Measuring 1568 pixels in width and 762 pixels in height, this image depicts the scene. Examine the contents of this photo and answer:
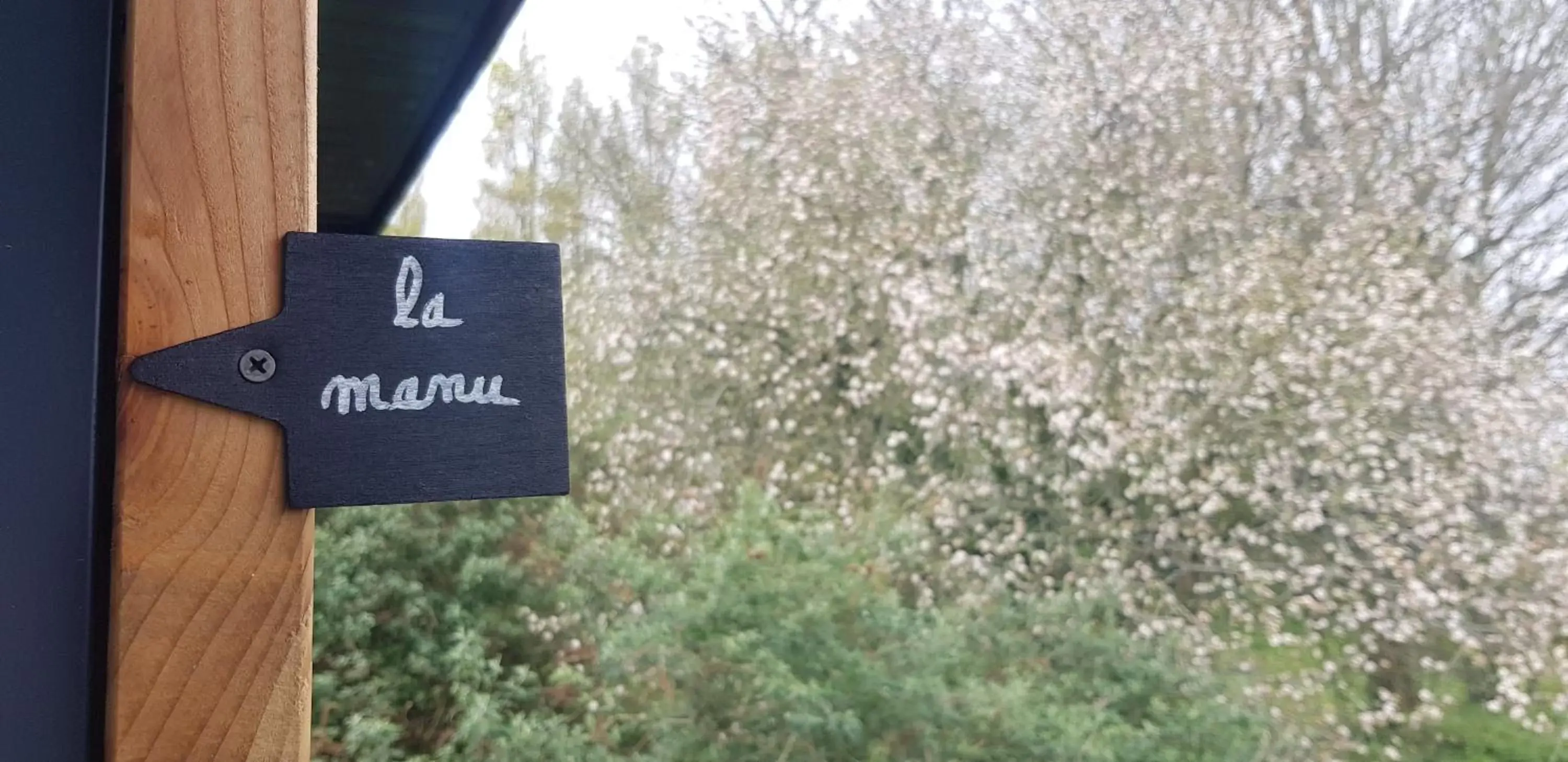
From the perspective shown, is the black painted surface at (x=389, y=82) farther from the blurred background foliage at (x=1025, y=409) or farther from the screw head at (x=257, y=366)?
the screw head at (x=257, y=366)

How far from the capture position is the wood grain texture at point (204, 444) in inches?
14.8

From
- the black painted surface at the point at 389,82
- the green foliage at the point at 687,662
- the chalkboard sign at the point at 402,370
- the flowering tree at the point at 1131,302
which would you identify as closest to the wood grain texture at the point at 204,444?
the chalkboard sign at the point at 402,370

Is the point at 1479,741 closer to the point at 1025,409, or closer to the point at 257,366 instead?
the point at 1025,409

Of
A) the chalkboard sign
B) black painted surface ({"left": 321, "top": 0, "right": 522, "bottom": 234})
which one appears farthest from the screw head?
black painted surface ({"left": 321, "top": 0, "right": 522, "bottom": 234})

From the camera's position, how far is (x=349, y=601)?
156 centimetres

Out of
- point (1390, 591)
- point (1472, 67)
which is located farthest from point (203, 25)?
point (1472, 67)

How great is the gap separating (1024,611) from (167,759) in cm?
173

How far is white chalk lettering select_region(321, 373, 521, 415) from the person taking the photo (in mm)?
422

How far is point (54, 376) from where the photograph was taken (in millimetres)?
385

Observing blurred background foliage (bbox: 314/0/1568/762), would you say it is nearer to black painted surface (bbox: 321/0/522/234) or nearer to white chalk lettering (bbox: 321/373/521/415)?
black painted surface (bbox: 321/0/522/234)

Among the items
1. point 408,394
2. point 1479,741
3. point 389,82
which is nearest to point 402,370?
point 408,394

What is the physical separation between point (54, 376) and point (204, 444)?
7 cm

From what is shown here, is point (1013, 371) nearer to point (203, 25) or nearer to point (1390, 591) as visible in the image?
point (1390, 591)

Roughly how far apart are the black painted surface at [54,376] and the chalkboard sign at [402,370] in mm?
42
